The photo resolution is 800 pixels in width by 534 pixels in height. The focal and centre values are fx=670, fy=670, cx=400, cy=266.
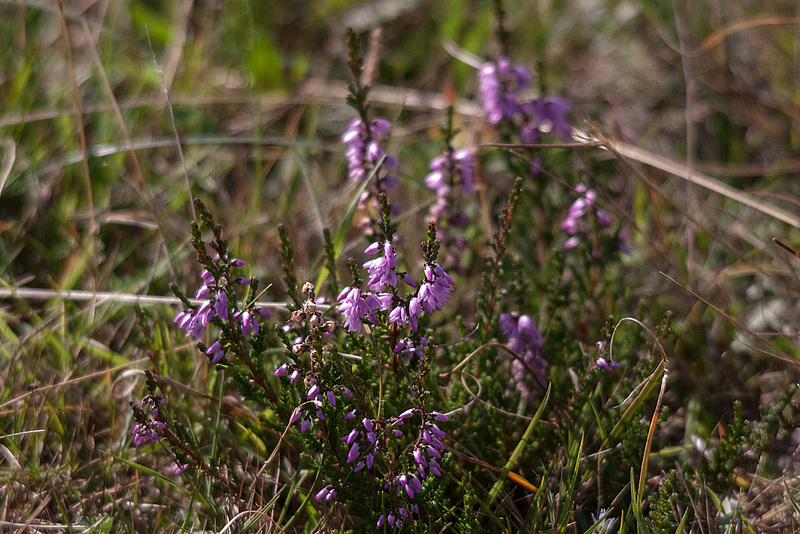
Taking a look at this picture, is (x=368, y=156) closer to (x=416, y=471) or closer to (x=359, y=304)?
(x=359, y=304)

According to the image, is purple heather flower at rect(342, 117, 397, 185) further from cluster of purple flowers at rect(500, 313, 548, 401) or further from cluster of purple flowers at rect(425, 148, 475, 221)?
cluster of purple flowers at rect(500, 313, 548, 401)

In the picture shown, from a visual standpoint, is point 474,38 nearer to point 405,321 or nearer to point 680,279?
point 680,279

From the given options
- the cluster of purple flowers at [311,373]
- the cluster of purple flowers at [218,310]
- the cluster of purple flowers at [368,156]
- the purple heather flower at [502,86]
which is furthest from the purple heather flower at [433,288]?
the purple heather flower at [502,86]

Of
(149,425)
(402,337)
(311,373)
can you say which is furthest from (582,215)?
(149,425)

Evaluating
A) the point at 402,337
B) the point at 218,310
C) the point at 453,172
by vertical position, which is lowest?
the point at 402,337

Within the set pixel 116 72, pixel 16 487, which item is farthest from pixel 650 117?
pixel 16 487
